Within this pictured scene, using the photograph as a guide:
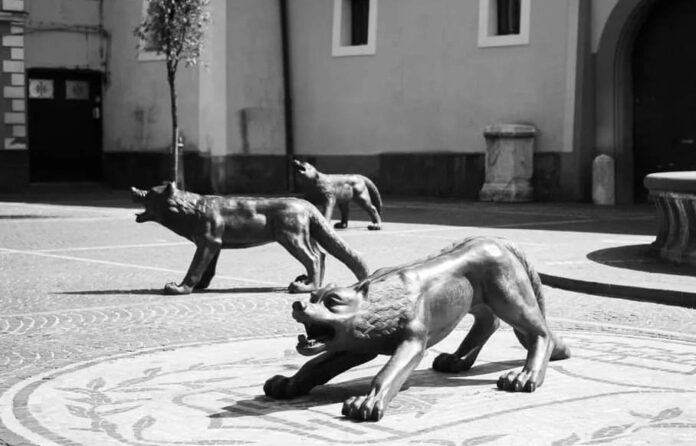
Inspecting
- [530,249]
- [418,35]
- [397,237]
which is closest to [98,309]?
[530,249]

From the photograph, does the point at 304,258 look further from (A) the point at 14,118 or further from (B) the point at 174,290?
(A) the point at 14,118

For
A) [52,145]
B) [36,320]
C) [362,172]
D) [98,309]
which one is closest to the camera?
[36,320]

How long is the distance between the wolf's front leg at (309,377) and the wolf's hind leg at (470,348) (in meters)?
0.92

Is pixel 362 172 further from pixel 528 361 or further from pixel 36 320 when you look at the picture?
pixel 528 361

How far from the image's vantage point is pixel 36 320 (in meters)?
9.74

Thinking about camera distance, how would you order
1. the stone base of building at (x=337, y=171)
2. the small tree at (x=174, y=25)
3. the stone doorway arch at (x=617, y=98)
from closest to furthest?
the small tree at (x=174, y=25)
the stone doorway arch at (x=617, y=98)
the stone base of building at (x=337, y=171)

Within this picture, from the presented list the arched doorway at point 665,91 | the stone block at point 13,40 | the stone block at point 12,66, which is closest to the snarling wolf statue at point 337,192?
the arched doorway at point 665,91

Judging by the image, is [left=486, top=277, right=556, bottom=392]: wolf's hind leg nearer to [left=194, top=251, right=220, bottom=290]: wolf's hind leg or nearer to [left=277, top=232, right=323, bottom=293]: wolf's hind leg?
[left=277, top=232, right=323, bottom=293]: wolf's hind leg

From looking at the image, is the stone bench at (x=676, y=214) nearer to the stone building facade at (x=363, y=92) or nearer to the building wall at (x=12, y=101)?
the stone building facade at (x=363, y=92)

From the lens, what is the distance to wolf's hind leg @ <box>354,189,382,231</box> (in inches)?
740

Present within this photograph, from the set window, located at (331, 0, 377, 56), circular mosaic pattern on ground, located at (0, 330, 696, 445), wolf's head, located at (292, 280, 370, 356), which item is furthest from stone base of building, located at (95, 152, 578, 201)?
wolf's head, located at (292, 280, 370, 356)

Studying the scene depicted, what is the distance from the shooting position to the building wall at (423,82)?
26.3 m

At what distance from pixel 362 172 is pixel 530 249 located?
1480 cm

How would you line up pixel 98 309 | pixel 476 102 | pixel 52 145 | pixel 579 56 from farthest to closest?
pixel 52 145, pixel 476 102, pixel 579 56, pixel 98 309
